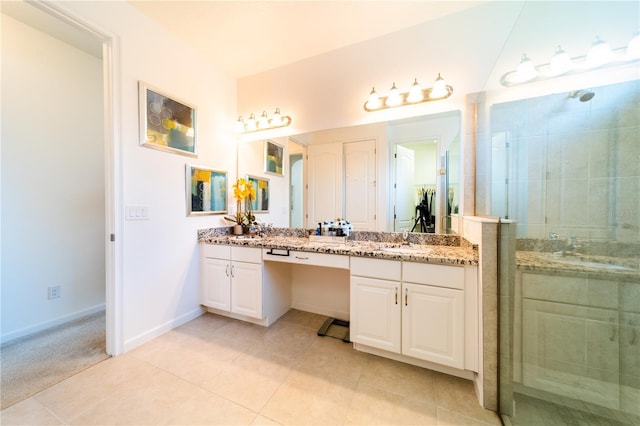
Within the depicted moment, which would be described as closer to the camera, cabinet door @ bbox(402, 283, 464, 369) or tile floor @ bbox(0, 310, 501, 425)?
tile floor @ bbox(0, 310, 501, 425)

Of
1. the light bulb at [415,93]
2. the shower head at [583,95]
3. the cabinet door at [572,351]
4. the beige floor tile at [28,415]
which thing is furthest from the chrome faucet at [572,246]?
the beige floor tile at [28,415]

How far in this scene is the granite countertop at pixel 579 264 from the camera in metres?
0.99

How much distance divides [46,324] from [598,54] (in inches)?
177

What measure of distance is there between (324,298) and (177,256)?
154cm

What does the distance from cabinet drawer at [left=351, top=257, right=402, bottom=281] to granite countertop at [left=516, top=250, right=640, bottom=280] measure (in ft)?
2.18

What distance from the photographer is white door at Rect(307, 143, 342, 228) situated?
2.28 meters

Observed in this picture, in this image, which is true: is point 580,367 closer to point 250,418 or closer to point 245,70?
point 250,418

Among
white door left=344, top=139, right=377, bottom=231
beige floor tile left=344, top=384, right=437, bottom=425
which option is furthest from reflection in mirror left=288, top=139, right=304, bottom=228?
beige floor tile left=344, top=384, right=437, bottom=425

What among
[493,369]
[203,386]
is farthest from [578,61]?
[203,386]

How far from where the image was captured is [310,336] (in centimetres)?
202

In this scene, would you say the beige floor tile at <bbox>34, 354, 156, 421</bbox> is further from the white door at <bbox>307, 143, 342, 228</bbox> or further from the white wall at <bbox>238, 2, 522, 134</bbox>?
the white wall at <bbox>238, 2, 522, 134</bbox>

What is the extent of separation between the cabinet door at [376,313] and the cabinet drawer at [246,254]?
0.92 meters

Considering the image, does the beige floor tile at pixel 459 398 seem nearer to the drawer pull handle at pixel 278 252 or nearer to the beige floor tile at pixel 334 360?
the beige floor tile at pixel 334 360

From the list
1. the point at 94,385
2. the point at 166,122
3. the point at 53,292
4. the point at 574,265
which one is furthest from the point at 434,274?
the point at 53,292
